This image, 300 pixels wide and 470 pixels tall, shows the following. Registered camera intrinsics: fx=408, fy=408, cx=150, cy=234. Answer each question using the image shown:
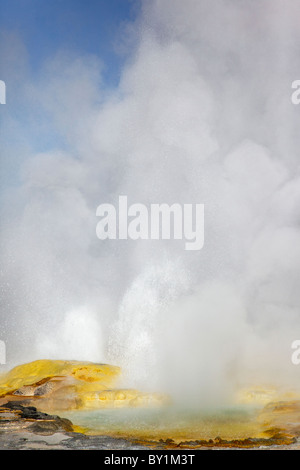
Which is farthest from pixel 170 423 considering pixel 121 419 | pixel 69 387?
pixel 69 387

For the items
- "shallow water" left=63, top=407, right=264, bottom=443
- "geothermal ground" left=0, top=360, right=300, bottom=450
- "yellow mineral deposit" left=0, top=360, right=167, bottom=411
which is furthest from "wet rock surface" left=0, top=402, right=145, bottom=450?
→ "yellow mineral deposit" left=0, top=360, right=167, bottom=411

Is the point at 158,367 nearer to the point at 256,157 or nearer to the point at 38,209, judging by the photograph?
the point at 38,209

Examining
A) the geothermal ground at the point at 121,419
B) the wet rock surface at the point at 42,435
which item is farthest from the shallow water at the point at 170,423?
the wet rock surface at the point at 42,435

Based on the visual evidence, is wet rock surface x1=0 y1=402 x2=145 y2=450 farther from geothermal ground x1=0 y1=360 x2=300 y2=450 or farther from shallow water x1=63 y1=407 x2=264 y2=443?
shallow water x1=63 y1=407 x2=264 y2=443

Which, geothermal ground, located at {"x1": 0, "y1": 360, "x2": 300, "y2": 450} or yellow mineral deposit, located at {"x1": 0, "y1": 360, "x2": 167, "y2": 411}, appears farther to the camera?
yellow mineral deposit, located at {"x1": 0, "y1": 360, "x2": 167, "y2": 411}

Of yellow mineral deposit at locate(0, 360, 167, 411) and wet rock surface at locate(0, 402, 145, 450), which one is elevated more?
yellow mineral deposit at locate(0, 360, 167, 411)

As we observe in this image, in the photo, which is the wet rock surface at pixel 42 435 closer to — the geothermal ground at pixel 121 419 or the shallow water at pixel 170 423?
the geothermal ground at pixel 121 419

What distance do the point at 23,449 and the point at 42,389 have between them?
182 cm

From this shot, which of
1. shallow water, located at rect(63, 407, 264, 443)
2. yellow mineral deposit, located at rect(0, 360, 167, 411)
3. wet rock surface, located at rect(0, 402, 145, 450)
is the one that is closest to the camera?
wet rock surface, located at rect(0, 402, 145, 450)

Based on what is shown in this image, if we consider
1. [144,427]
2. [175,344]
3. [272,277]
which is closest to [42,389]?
[144,427]

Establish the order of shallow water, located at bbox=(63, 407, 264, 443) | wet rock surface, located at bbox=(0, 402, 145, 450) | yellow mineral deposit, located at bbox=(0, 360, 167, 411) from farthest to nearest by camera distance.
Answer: yellow mineral deposit, located at bbox=(0, 360, 167, 411), shallow water, located at bbox=(63, 407, 264, 443), wet rock surface, located at bbox=(0, 402, 145, 450)

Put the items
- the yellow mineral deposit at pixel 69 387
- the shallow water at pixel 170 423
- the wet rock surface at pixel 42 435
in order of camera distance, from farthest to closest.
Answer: the yellow mineral deposit at pixel 69 387 → the shallow water at pixel 170 423 → the wet rock surface at pixel 42 435

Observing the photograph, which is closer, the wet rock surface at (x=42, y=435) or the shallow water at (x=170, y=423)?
the wet rock surface at (x=42, y=435)
